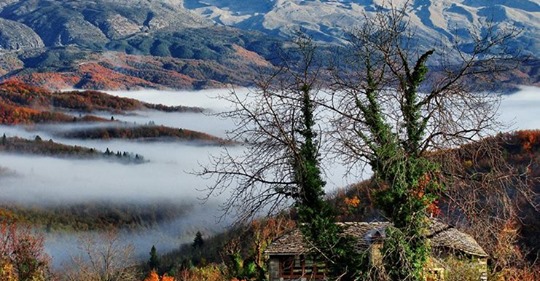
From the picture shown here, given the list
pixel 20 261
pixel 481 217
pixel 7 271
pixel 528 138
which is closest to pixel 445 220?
pixel 481 217

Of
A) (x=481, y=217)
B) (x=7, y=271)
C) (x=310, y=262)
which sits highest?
(x=481, y=217)

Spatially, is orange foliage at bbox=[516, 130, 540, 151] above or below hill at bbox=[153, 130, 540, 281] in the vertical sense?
above

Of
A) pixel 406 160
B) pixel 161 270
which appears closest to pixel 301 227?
pixel 406 160

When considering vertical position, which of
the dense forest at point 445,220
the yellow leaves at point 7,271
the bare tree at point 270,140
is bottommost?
the yellow leaves at point 7,271

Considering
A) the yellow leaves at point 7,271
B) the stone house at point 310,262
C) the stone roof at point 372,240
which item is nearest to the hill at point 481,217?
the stone roof at point 372,240

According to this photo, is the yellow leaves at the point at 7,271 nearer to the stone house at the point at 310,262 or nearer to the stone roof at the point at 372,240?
the stone house at the point at 310,262

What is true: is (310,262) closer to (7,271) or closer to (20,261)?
(7,271)

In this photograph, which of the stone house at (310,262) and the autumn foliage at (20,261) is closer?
the stone house at (310,262)

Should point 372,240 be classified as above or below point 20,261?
above

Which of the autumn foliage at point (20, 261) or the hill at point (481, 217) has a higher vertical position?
the hill at point (481, 217)

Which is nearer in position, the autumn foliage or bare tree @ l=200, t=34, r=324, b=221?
bare tree @ l=200, t=34, r=324, b=221

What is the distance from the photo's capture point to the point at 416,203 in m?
13.8

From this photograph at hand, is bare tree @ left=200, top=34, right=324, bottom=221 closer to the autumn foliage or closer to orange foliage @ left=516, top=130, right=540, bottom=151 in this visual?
the autumn foliage

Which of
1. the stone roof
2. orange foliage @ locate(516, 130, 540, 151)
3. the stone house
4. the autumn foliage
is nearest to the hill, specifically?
orange foliage @ locate(516, 130, 540, 151)
